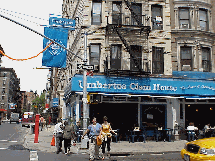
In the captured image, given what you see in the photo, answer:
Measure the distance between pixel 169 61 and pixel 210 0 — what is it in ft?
23.3

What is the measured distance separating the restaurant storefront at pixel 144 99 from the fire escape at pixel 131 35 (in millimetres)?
702

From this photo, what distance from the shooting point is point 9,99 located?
10856 centimetres

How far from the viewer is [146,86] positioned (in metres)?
21.0

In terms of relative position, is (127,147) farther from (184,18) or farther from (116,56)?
(184,18)

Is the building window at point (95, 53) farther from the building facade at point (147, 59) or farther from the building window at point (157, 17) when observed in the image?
the building window at point (157, 17)

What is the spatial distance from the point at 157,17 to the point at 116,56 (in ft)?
16.5

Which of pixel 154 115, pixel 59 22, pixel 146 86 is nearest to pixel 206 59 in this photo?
pixel 146 86

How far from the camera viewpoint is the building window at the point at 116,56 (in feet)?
69.4

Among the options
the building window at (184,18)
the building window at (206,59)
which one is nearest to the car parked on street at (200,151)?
the building window at (206,59)

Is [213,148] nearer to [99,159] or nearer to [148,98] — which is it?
[99,159]

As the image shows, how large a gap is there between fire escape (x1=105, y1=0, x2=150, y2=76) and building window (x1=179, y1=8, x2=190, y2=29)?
343cm

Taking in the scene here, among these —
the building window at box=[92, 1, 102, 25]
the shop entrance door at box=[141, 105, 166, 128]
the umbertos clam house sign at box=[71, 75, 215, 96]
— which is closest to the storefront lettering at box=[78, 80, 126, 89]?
the umbertos clam house sign at box=[71, 75, 215, 96]

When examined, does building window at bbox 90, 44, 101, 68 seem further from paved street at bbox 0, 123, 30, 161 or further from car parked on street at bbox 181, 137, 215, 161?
car parked on street at bbox 181, 137, 215, 161

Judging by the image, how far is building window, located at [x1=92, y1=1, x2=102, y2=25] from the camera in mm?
21781
